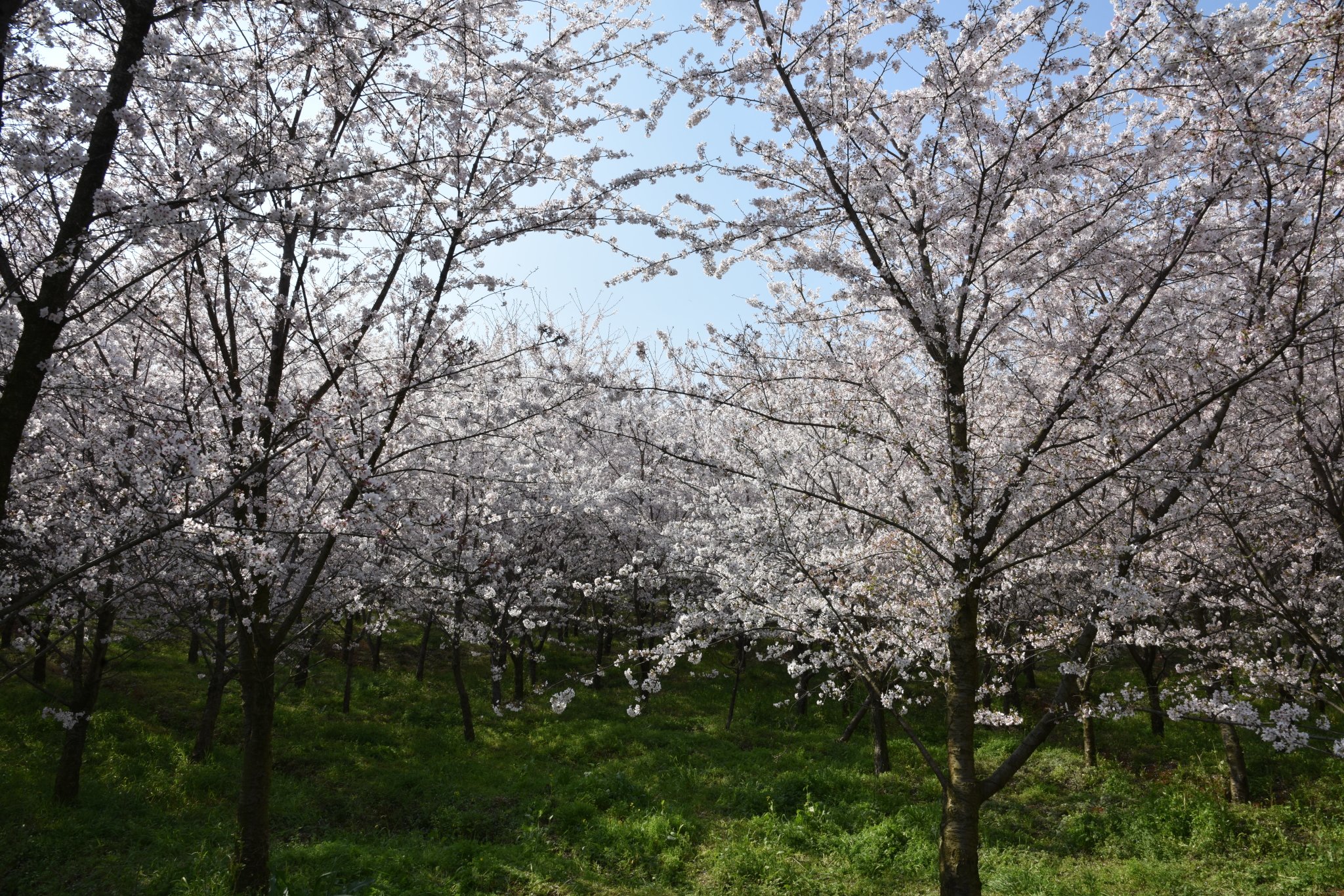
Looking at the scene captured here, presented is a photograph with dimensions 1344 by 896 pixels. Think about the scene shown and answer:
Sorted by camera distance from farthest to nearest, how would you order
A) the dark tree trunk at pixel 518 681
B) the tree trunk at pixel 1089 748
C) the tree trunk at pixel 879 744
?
the dark tree trunk at pixel 518 681, the tree trunk at pixel 1089 748, the tree trunk at pixel 879 744

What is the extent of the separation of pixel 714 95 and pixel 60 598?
9.62 meters

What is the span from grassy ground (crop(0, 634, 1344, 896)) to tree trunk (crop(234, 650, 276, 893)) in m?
0.44

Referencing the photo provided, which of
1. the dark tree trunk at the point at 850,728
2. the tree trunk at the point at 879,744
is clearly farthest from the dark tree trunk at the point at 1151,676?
the dark tree trunk at the point at 850,728

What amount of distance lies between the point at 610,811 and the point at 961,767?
6.85 metres

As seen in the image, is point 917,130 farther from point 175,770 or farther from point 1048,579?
point 175,770

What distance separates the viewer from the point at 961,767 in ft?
15.1

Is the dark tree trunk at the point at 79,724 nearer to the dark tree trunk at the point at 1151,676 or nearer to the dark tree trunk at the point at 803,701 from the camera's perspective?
the dark tree trunk at the point at 803,701

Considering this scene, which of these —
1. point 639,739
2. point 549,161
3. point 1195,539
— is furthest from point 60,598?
point 1195,539

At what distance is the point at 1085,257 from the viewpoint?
496 centimetres

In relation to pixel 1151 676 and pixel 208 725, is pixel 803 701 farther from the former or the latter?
pixel 208 725

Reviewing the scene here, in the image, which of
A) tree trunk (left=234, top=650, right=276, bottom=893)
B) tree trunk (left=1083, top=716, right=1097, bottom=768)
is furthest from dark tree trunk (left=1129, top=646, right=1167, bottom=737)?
tree trunk (left=234, top=650, right=276, bottom=893)

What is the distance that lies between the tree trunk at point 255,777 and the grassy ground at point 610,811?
44 centimetres

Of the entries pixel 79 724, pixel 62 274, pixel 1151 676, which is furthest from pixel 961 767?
pixel 1151 676

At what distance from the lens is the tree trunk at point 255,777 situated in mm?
6000
